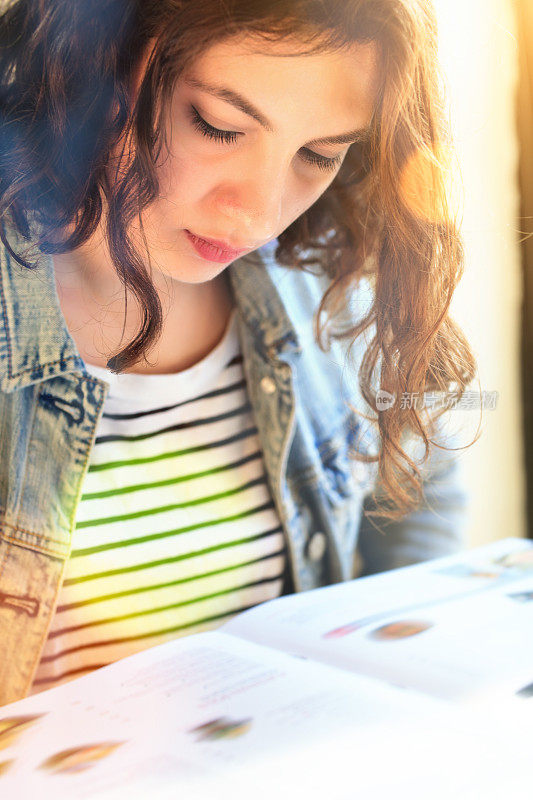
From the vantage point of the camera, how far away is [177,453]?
25.0 inches

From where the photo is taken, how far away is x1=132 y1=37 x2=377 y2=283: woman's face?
1.37 feet

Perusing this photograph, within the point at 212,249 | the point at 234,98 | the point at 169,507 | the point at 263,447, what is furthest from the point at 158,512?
the point at 234,98

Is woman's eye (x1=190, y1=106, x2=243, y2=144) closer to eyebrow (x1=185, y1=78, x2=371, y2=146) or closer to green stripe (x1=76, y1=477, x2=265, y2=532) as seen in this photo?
eyebrow (x1=185, y1=78, x2=371, y2=146)

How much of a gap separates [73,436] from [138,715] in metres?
0.23

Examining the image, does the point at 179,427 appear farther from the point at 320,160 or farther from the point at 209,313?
the point at 320,160

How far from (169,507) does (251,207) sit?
0.86ft

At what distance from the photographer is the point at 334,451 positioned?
2.51ft

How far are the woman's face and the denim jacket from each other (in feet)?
0.38

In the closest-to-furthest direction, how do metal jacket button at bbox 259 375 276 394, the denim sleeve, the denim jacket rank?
the denim jacket < metal jacket button at bbox 259 375 276 394 < the denim sleeve

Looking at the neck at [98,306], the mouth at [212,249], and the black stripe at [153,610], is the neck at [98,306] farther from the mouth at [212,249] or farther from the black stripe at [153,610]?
the black stripe at [153,610]

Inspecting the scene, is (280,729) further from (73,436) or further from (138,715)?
(73,436)

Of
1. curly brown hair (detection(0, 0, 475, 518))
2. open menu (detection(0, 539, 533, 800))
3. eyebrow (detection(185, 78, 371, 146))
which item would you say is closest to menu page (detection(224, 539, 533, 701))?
open menu (detection(0, 539, 533, 800))

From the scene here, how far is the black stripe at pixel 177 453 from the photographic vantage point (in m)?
0.60

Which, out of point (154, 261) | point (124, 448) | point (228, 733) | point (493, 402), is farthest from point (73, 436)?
point (493, 402)
